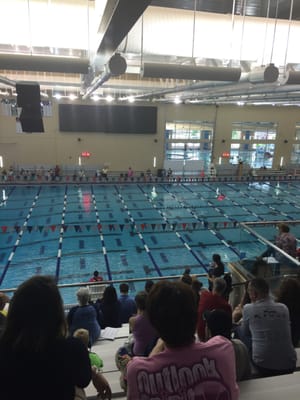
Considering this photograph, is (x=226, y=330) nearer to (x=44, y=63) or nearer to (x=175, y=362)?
(x=175, y=362)

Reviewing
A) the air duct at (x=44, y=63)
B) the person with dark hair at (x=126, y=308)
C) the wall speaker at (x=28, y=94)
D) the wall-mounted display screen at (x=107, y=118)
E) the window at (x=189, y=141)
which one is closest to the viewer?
the air duct at (x=44, y=63)

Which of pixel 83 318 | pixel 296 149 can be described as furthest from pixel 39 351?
pixel 296 149

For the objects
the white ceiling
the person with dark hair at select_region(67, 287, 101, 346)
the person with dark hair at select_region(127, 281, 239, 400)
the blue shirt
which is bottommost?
the blue shirt

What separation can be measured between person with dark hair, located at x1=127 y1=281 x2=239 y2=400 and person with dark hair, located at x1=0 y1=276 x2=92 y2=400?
0.26m

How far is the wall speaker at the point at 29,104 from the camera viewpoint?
6930 mm

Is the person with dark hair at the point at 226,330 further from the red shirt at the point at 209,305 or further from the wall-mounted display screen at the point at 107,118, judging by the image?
the wall-mounted display screen at the point at 107,118

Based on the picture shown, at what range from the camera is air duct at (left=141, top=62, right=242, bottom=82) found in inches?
162

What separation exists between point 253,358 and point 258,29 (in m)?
6.60

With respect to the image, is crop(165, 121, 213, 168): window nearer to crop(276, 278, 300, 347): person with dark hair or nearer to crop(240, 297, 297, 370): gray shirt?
crop(276, 278, 300, 347): person with dark hair

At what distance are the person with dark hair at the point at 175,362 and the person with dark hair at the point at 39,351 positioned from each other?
0.26 metres

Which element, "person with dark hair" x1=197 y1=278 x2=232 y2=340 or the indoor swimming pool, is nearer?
"person with dark hair" x1=197 y1=278 x2=232 y2=340

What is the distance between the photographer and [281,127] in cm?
2495

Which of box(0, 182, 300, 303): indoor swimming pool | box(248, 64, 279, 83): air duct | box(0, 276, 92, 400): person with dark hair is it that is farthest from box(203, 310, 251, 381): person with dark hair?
box(0, 182, 300, 303): indoor swimming pool

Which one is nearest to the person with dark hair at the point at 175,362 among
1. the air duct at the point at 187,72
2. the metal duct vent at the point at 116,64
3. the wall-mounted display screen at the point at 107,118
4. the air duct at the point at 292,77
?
the metal duct vent at the point at 116,64
